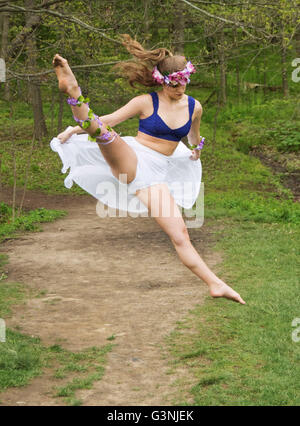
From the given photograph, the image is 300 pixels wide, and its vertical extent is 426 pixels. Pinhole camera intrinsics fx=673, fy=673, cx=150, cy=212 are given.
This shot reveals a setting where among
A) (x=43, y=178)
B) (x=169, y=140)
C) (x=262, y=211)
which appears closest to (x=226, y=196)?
(x=262, y=211)

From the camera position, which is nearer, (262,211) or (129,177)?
(129,177)

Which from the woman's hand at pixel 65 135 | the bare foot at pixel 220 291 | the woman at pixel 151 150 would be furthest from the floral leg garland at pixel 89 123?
the bare foot at pixel 220 291

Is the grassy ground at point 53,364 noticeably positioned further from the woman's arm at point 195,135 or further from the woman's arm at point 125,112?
the woman's arm at point 125,112

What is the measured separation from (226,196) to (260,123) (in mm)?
7494

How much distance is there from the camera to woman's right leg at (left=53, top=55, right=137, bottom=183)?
4262 millimetres

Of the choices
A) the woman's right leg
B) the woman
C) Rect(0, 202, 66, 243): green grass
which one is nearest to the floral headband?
the woman

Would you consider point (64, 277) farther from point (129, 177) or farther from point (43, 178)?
point (43, 178)

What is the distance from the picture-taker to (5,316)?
741 centimetres

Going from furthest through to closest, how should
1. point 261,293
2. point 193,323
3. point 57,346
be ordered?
1. point 261,293
2. point 193,323
3. point 57,346

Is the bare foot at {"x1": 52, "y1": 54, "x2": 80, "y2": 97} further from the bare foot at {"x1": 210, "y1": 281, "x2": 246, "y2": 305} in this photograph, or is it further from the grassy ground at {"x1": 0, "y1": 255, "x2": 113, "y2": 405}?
the grassy ground at {"x1": 0, "y1": 255, "x2": 113, "y2": 405}

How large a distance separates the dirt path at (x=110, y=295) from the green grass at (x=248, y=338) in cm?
25

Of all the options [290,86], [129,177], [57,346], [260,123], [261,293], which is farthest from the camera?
[290,86]

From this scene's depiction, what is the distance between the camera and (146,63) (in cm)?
507
